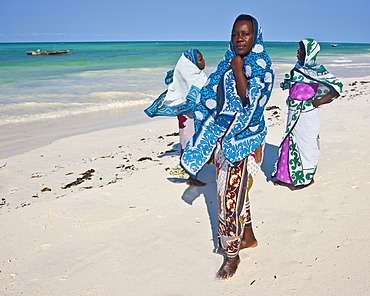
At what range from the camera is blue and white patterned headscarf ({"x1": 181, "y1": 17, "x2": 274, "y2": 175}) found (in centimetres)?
237

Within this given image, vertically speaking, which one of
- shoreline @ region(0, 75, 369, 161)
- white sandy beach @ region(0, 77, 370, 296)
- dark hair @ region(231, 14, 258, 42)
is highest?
dark hair @ region(231, 14, 258, 42)

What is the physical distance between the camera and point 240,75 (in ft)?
7.79

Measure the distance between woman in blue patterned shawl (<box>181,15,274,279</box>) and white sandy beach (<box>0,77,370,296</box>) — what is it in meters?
0.38

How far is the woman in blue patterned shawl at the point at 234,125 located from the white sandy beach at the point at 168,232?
1.26 feet

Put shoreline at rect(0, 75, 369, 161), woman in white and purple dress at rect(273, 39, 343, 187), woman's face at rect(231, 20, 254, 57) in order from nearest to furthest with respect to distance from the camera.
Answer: woman's face at rect(231, 20, 254, 57), woman in white and purple dress at rect(273, 39, 343, 187), shoreline at rect(0, 75, 369, 161)

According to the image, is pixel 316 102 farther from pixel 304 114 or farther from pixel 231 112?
pixel 231 112

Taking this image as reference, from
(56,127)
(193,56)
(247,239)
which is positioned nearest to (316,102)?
(193,56)

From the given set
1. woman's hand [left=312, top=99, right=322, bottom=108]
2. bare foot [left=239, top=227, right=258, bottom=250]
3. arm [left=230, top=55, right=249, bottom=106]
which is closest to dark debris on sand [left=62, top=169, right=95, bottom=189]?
bare foot [left=239, top=227, right=258, bottom=250]

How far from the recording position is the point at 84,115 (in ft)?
35.2

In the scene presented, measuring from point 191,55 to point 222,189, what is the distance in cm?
211

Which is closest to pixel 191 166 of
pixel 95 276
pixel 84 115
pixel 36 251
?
pixel 95 276

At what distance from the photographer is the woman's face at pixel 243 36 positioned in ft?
7.69

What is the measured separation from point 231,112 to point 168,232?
150 centimetres

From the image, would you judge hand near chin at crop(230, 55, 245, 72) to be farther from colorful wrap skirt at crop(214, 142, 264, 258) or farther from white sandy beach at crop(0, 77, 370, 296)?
white sandy beach at crop(0, 77, 370, 296)
